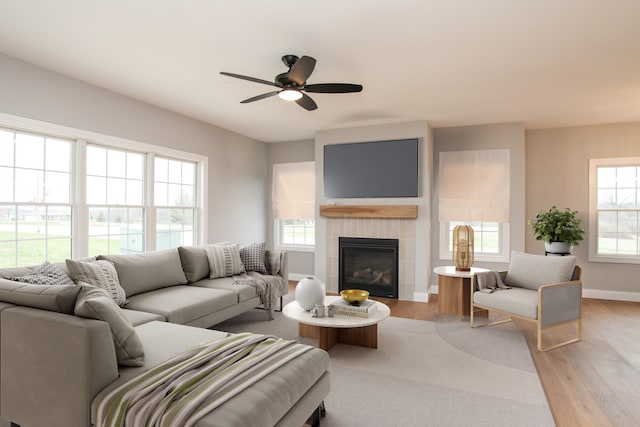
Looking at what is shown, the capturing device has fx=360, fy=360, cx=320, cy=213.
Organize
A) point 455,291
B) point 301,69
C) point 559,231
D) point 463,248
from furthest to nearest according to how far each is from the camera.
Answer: point 559,231 < point 463,248 < point 455,291 < point 301,69

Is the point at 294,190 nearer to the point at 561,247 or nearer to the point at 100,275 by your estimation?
the point at 100,275

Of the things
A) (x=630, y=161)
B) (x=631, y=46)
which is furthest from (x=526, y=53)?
(x=630, y=161)

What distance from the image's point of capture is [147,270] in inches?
138

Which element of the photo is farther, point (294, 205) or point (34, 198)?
point (294, 205)

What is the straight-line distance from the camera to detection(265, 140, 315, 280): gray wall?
21.3 feet

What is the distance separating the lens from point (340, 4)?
90.2 inches

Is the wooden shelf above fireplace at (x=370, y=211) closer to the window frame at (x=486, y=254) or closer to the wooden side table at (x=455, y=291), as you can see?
the window frame at (x=486, y=254)

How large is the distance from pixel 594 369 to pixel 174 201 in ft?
16.1

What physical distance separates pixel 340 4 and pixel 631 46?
7.76 ft

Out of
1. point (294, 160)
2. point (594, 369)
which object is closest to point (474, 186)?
point (594, 369)

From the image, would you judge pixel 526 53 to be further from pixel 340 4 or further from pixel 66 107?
pixel 66 107

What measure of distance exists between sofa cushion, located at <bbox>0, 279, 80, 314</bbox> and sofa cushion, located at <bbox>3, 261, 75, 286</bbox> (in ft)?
1.16

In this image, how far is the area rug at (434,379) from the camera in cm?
222

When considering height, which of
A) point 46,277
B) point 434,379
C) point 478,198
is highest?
point 478,198
